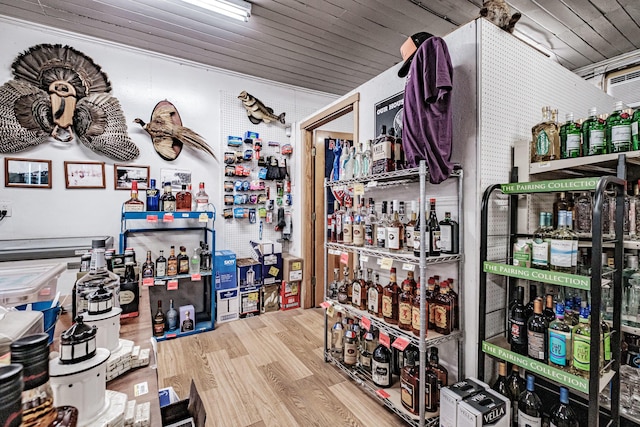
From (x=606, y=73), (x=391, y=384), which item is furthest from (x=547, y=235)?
(x=606, y=73)

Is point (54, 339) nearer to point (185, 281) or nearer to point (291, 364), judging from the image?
point (291, 364)

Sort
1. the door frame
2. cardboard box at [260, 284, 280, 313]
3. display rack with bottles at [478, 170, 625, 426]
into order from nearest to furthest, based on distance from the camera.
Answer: display rack with bottles at [478, 170, 625, 426] < cardboard box at [260, 284, 280, 313] < the door frame

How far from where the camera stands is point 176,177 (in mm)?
3529

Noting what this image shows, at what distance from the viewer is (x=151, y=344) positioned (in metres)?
1.20

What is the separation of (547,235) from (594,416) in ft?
2.64

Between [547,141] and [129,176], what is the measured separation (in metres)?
3.71

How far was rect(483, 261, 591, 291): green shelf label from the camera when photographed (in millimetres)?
1280

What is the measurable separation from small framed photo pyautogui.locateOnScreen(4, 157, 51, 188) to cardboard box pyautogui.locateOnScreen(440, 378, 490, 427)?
3.79 meters

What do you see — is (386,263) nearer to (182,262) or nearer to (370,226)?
(370,226)

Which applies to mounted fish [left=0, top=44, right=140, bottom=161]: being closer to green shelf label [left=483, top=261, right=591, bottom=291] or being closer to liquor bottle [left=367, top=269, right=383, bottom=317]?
liquor bottle [left=367, top=269, right=383, bottom=317]

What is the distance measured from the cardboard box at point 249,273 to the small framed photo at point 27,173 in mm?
2056

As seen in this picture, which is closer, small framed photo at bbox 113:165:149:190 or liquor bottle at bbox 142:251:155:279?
liquor bottle at bbox 142:251:155:279

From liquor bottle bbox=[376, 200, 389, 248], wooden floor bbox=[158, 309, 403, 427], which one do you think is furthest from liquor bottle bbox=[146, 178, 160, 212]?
liquor bottle bbox=[376, 200, 389, 248]

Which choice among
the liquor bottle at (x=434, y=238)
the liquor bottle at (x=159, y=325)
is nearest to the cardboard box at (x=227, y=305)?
the liquor bottle at (x=159, y=325)
